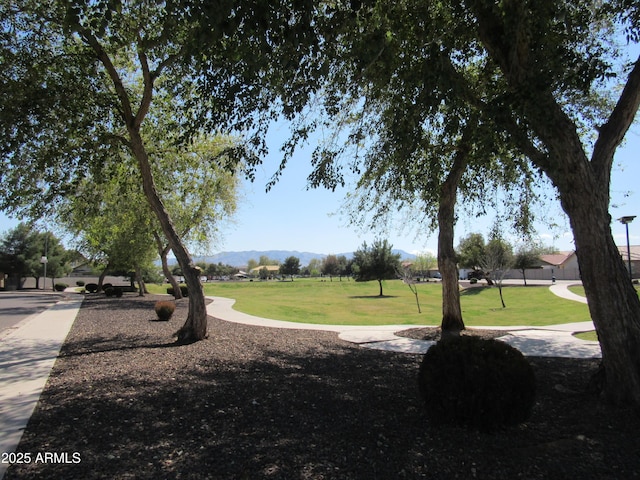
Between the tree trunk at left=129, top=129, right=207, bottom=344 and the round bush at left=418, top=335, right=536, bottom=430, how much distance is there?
Result: 7131 millimetres

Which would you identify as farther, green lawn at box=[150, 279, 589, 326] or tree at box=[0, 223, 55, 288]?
tree at box=[0, 223, 55, 288]

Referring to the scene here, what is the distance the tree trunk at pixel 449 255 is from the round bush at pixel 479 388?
7.27 metres

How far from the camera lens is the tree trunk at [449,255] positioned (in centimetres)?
1115

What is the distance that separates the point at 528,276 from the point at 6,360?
77043 mm

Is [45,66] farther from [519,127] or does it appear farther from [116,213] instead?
[116,213]

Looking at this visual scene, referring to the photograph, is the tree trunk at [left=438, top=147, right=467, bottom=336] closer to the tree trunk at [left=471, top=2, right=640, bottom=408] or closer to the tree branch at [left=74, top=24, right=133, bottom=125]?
the tree trunk at [left=471, top=2, right=640, bottom=408]

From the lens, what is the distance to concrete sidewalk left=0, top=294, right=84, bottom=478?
14.8 feet

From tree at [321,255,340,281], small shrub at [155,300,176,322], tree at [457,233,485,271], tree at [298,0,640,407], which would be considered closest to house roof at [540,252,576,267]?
tree at [457,233,485,271]

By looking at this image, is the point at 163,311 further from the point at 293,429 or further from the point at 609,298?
the point at 609,298

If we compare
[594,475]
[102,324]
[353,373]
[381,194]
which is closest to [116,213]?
[102,324]

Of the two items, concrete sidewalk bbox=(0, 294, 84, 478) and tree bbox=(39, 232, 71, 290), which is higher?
tree bbox=(39, 232, 71, 290)

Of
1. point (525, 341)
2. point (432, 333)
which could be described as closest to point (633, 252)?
point (525, 341)

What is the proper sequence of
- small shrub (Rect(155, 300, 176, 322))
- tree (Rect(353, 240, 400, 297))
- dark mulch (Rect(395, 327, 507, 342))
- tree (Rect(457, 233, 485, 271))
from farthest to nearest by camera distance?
1. tree (Rect(457, 233, 485, 271))
2. tree (Rect(353, 240, 400, 297))
3. small shrub (Rect(155, 300, 176, 322))
4. dark mulch (Rect(395, 327, 507, 342))

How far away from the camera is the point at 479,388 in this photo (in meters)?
4.10
